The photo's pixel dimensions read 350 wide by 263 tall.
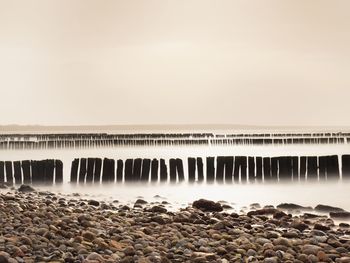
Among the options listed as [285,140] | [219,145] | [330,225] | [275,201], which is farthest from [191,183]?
[219,145]

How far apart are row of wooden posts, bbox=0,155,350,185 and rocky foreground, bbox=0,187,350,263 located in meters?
7.34

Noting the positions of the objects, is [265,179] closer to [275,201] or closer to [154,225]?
[275,201]

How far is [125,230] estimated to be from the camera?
810 centimetres

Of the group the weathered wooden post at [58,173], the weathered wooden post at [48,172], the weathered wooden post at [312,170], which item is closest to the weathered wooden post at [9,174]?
the weathered wooden post at [48,172]

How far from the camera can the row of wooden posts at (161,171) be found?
1783 centimetres

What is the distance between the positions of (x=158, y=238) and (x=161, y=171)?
34.3 feet

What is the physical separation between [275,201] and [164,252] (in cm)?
926

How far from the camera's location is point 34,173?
18.1 m

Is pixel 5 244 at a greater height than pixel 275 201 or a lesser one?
greater

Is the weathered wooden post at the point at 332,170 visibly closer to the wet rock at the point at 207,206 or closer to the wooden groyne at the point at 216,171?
the wooden groyne at the point at 216,171

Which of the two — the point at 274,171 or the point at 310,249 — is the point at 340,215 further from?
the point at 274,171

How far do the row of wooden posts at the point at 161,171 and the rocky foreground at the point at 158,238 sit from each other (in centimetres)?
734

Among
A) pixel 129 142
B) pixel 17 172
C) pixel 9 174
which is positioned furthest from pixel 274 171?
pixel 129 142

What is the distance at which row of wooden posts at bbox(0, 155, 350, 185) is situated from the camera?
58.5 feet
